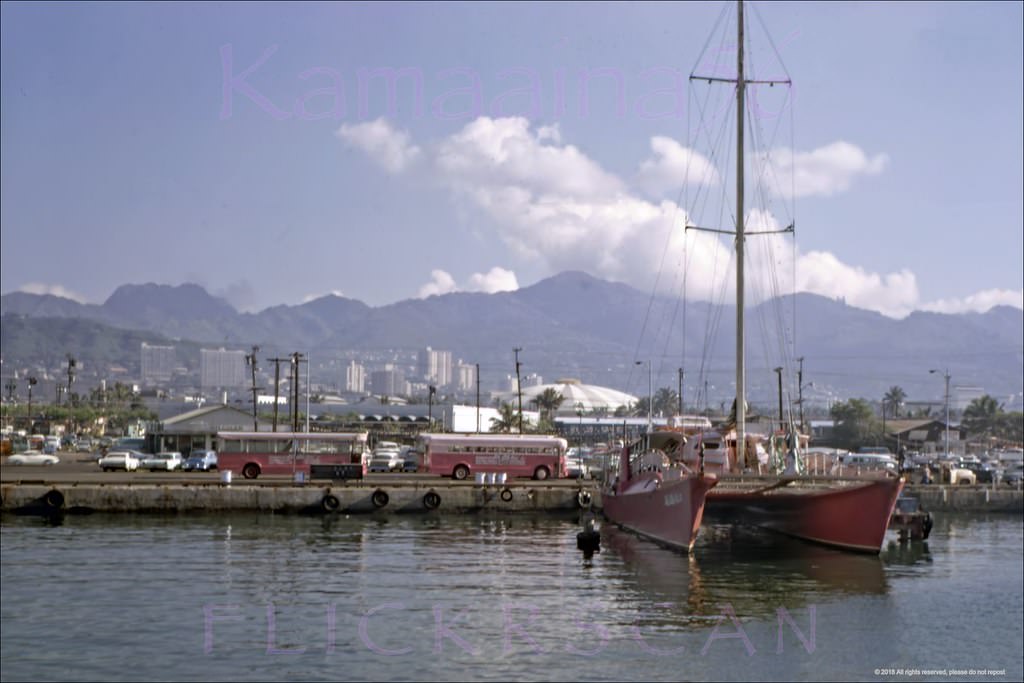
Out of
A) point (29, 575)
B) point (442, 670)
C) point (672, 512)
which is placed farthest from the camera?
point (672, 512)

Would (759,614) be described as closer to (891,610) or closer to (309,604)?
(891,610)

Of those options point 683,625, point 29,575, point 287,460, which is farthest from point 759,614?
point 287,460

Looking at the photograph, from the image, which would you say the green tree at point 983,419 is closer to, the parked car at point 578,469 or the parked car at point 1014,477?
the parked car at point 1014,477

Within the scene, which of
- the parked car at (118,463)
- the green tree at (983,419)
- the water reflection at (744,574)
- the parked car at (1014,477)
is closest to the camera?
the water reflection at (744,574)

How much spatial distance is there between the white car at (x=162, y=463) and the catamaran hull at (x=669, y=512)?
128 feet

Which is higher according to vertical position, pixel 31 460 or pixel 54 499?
pixel 31 460

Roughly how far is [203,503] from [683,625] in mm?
35907

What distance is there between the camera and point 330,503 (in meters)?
64.8

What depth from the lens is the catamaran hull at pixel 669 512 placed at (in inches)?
1965

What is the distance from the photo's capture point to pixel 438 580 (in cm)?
4228

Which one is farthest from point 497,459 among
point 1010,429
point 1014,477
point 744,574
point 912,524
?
point 1010,429

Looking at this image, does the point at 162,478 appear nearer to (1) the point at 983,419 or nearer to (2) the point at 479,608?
(2) the point at 479,608

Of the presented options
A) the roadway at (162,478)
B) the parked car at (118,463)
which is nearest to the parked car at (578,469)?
the roadway at (162,478)

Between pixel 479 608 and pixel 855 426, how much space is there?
129m
